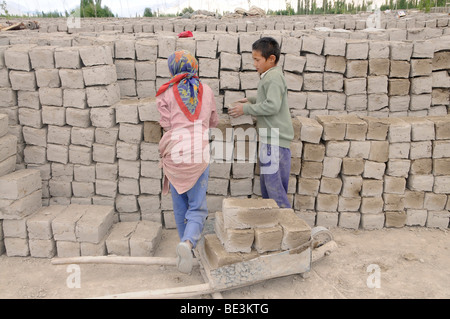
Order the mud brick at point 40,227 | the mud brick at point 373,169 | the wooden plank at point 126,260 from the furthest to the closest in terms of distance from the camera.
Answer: the mud brick at point 373,169
the mud brick at point 40,227
the wooden plank at point 126,260

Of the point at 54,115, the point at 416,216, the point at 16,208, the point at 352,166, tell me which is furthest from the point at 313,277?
the point at 54,115

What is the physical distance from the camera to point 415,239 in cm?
455

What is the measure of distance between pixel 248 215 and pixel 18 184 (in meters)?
2.63

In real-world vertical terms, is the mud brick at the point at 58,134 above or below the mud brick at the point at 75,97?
below

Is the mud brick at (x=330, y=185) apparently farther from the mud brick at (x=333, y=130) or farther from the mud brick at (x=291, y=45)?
the mud brick at (x=291, y=45)

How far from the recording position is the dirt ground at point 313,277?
347 cm

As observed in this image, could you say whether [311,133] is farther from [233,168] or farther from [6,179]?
[6,179]

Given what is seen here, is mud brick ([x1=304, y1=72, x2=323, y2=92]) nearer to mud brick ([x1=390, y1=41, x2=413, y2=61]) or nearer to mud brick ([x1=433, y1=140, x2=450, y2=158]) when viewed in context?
mud brick ([x1=390, y1=41, x2=413, y2=61])

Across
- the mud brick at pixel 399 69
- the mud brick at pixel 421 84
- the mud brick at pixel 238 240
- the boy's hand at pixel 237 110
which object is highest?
the mud brick at pixel 399 69

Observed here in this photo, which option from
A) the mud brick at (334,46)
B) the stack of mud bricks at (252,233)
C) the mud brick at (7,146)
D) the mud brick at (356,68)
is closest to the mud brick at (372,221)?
the stack of mud bricks at (252,233)

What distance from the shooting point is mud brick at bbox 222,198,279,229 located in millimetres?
3318

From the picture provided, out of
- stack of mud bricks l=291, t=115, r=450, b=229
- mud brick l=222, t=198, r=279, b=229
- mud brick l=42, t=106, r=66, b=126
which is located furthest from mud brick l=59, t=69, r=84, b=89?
stack of mud bricks l=291, t=115, r=450, b=229

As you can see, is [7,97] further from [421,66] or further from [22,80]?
[421,66]

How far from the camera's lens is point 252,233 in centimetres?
334
